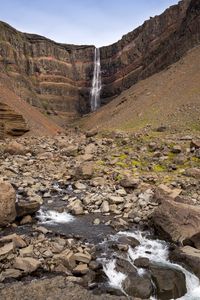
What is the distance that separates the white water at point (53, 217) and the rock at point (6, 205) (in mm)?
1646

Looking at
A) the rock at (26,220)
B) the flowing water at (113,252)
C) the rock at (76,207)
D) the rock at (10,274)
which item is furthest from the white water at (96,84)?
the rock at (10,274)

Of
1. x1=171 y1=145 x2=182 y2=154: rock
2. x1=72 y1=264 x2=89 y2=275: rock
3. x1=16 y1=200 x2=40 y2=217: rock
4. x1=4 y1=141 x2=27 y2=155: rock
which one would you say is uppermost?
x1=171 y1=145 x2=182 y2=154: rock

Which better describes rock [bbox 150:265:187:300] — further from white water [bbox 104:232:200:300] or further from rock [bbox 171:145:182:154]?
rock [bbox 171:145:182:154]

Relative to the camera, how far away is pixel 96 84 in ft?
339

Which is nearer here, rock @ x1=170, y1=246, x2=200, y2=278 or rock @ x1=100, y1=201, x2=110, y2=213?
rock @ x1=170, y1=246, x2=200, y2=278

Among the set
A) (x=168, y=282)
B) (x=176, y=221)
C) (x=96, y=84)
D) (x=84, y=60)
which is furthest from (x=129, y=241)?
(x=84, y=60)

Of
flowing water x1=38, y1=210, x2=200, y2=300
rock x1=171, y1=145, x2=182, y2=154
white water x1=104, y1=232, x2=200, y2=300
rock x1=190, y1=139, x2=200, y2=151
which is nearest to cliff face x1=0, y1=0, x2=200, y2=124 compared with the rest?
rock x1=190, y1=139, x2=200, y2=151

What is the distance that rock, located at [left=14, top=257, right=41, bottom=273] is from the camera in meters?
11.8

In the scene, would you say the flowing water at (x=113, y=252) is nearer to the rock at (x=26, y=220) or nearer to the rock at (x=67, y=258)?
the rock at (x=26, y=220)

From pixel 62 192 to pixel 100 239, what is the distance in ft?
22.6

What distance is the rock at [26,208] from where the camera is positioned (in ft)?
54.6

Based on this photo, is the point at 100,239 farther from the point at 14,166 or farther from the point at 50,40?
the point at 50,40

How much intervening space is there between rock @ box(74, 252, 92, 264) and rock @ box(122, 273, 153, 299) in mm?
1607

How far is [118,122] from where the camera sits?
53344mm
